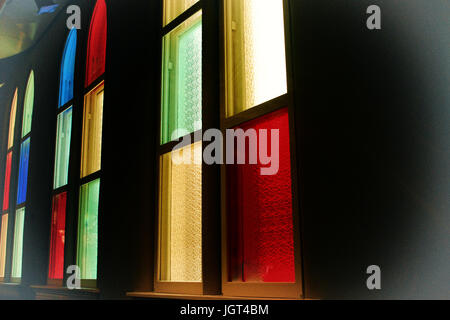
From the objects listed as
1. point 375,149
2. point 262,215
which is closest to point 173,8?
point 262,215

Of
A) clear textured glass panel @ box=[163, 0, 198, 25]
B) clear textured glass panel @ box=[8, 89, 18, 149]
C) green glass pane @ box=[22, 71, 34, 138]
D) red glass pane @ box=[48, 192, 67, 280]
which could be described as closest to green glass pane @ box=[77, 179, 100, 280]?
red glass pane @ box=[48, 192, 67, 280]

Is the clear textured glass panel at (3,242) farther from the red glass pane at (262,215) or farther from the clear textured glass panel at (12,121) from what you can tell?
the red glass pane at (262,215)

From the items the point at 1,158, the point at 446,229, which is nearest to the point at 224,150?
the point at 446,229

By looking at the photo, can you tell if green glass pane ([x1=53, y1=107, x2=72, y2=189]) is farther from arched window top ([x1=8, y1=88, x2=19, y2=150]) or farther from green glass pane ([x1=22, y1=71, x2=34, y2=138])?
arched window top ([x1=8, y1=88, x2=19, y2=150])

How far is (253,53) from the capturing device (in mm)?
2111

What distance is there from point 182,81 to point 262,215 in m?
1.13

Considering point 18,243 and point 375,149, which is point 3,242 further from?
point 375,149

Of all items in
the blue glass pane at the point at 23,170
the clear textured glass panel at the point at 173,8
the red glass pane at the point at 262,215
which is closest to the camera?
the red glass pane at the point at 262,215

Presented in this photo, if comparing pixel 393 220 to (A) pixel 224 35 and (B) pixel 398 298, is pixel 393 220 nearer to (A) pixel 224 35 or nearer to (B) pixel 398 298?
(B) pixel 398 298

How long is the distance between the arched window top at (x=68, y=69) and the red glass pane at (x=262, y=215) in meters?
3.24

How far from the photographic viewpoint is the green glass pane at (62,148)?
4676 millimetres

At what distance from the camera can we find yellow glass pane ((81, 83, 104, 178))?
3.98 metres

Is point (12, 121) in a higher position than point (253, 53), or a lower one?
higher

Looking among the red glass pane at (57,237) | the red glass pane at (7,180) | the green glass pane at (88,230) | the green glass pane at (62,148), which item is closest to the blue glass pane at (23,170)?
the red glass pane at (7,180)
